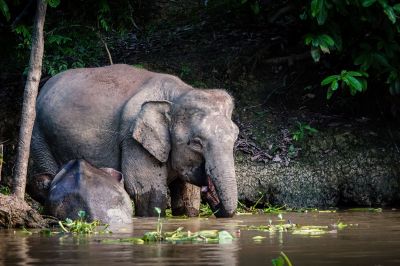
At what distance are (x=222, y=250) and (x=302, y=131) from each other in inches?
298

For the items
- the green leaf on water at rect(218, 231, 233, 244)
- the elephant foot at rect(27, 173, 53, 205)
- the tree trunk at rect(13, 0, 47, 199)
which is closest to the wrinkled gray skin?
the elephant foot at rect(27, 173, 53, 205)

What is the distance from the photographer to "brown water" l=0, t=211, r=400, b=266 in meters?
6.89

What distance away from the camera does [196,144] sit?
41.0 feet

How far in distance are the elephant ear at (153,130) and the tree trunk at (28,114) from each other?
1320 millimetres

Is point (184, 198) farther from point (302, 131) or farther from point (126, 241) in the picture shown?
point (126, 241)

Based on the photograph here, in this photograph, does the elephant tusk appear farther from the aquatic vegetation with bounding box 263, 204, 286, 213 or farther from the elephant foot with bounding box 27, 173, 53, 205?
the elephant foot with bounding box 27, 173, 53, 205

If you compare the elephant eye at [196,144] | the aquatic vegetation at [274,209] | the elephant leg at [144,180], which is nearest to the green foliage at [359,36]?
the aquatic vegetation at [274,209]

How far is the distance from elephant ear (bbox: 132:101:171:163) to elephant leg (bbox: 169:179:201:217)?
0.75 metres

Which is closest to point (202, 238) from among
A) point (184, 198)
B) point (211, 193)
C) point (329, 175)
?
point (211, 193)

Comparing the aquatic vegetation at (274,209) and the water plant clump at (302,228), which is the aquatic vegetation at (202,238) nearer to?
the water plant clump at (302,228)

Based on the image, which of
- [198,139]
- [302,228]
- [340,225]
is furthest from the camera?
[198,139]

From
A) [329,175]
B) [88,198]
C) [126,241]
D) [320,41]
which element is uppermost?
[320,41]

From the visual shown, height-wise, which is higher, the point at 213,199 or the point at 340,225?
the point at 213,199

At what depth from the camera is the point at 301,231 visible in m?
9.27
